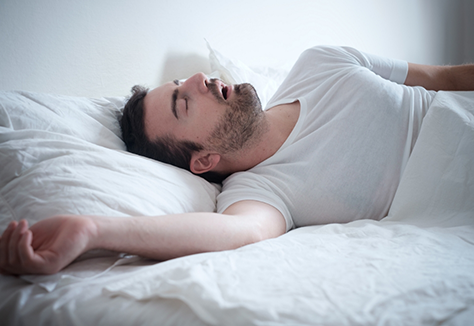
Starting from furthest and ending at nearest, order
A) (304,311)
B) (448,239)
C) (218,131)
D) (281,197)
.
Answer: (218,131), (281,197), (448,239), (304,311)

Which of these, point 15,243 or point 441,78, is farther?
point 441,78

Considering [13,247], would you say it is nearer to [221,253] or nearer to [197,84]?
[221,253]

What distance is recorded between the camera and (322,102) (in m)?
1.11

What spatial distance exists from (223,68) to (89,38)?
569 mm

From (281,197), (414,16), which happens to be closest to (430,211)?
(281,197)

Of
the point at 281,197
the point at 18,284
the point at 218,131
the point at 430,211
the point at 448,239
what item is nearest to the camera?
the point at 18,284

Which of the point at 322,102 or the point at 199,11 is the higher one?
the point at 199,11

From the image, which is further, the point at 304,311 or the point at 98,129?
the point at 98,129

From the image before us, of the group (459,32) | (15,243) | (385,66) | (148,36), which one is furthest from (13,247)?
(459,32)

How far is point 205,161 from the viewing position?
3.57 ft

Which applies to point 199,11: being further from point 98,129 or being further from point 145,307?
point 145,307

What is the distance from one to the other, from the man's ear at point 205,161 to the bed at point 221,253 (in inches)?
5.5

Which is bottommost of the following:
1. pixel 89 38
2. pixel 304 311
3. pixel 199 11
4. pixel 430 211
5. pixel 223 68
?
pixel 430 211

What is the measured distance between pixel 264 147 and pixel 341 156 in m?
0.26
